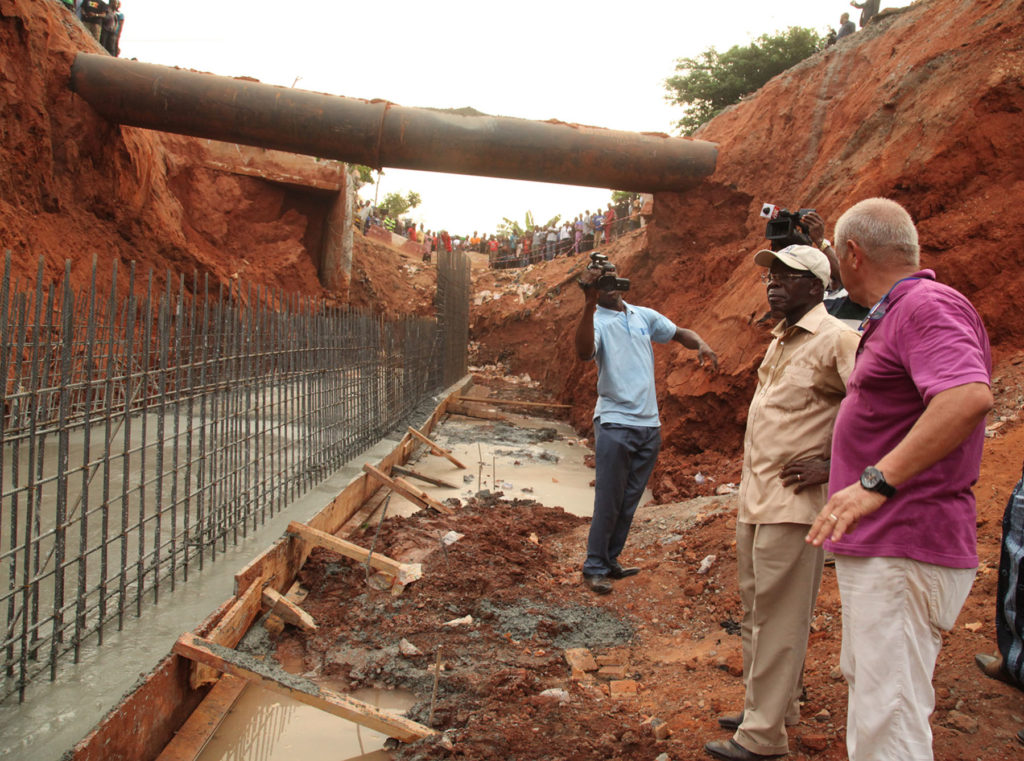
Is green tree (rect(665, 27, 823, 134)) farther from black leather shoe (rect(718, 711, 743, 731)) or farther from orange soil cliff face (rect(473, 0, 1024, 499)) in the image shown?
black leather shoe (rect(718, 711, 743, 731))

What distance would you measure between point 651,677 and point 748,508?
1.33 m

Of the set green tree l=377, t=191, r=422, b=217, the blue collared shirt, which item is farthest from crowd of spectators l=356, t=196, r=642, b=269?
the blue collared shirt

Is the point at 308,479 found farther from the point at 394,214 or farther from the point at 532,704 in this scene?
the point at 394,214

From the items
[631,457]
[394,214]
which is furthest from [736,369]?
[394,214]

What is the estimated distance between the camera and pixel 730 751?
106 inches

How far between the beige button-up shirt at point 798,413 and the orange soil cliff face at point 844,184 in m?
4.45

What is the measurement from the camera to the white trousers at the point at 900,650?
191 centimetres

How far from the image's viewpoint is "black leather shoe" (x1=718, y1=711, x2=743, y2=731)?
116 inches

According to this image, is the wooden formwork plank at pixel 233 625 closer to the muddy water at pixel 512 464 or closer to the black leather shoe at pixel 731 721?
the black leather shoe at pixel 731 721

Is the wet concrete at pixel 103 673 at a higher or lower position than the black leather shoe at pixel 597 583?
higher

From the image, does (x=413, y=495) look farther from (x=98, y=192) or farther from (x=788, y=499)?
(x=98, y=192)

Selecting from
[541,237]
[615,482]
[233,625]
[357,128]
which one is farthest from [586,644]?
[541,237]

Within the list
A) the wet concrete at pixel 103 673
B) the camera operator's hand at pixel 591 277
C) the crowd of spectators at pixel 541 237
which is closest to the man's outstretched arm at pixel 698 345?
the camera operator's hand at pixel 591 277

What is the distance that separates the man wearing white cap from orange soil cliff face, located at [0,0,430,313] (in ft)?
15.5
